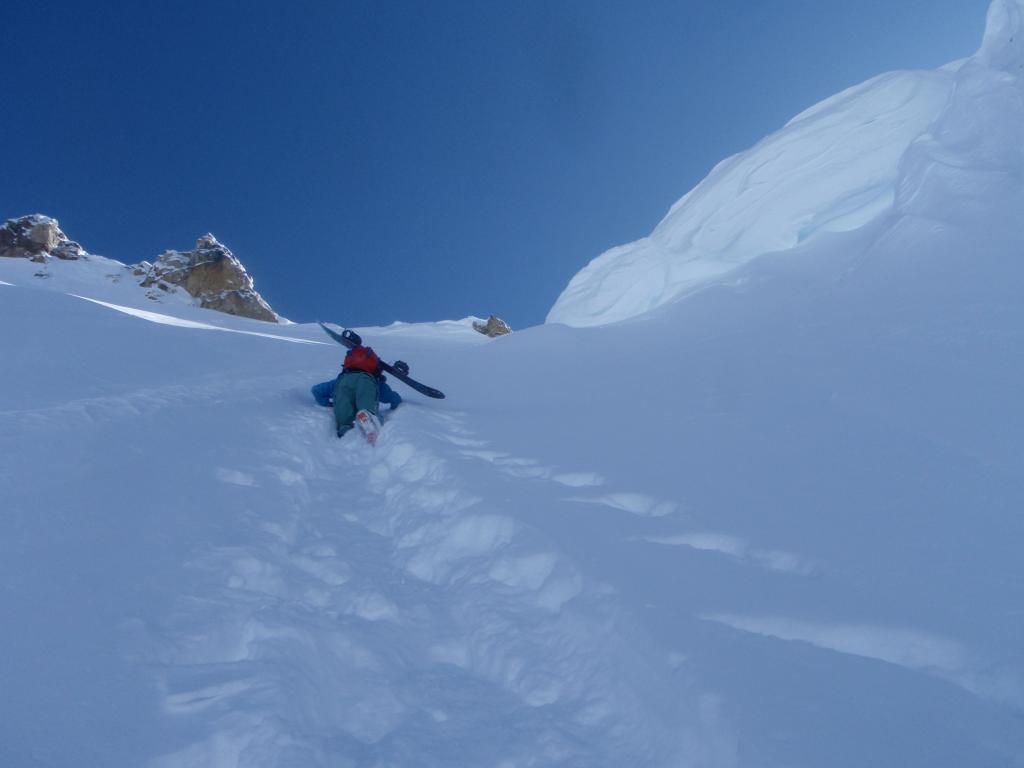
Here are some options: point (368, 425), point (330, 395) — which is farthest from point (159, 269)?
point (368, 425)

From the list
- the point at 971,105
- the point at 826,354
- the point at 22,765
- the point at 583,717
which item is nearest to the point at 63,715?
the point at 22,765

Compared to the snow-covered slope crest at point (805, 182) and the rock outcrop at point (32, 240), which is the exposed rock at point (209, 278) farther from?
the snow-covered slope crest at point (805, 182)

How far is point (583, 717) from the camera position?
2131mm

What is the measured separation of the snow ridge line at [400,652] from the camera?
1.98 metres

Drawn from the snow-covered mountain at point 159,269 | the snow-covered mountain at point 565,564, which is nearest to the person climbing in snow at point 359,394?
the snow-covered mountain at point 565,564

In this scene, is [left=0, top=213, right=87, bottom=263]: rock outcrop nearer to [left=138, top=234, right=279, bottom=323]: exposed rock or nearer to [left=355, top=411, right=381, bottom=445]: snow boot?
[left=138, top=234, right=279, bottom=323]: exposed rock

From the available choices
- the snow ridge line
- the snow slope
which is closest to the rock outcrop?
the snow slope

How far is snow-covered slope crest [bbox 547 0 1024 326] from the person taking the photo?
9.97m

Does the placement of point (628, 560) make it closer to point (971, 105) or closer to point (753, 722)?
point (753, 722)

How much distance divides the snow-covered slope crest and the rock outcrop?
143 ft

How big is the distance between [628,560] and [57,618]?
2355 millimetres

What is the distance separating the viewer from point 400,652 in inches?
101

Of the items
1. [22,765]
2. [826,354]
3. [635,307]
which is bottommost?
[22,765]

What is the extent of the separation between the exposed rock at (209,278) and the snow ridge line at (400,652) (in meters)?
44.5
